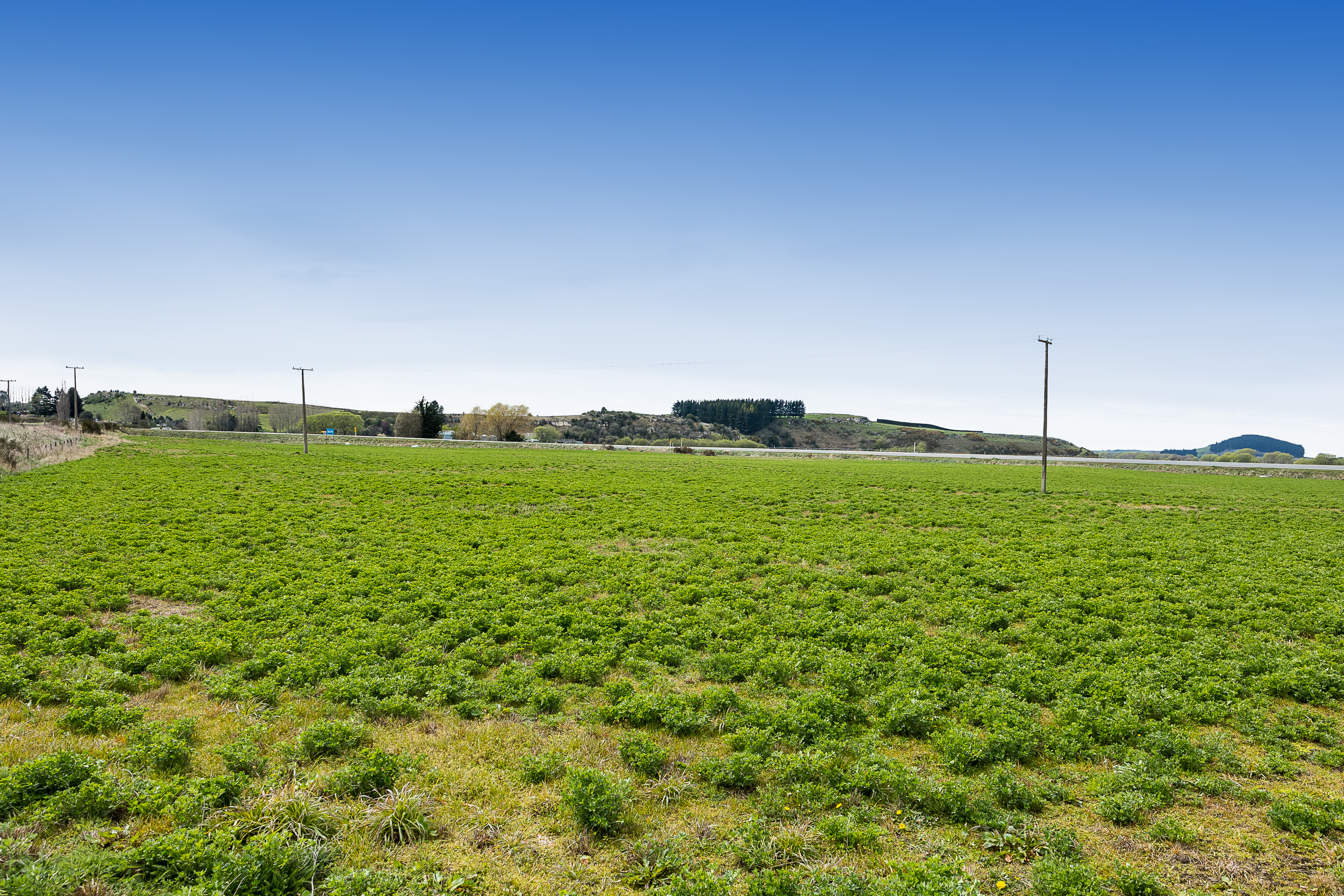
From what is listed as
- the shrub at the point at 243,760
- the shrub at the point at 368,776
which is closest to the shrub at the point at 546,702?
the shrub at the point at 368,776

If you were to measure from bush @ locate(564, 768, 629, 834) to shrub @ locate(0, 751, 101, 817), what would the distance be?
15.9 ft

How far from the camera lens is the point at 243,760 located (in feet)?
23.6

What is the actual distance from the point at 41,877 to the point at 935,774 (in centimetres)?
844

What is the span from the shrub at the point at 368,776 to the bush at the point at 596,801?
1917 mm

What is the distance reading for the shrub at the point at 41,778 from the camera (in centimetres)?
615

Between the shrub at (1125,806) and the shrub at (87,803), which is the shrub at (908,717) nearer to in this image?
the shrub at (1125,806)

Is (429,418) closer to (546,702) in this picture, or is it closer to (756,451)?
(756,451)

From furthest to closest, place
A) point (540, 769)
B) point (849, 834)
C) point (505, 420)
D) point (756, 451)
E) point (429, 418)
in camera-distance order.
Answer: point (505, 420), point (429, 418), point (756, 451), point (540, 769), point (849, 834)

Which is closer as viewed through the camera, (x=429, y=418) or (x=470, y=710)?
(x=470, y=710)

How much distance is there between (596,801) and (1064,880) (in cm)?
430

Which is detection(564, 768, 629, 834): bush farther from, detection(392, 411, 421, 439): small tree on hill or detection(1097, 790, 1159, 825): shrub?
detection(392, 411, 421, 439): small tree on hill

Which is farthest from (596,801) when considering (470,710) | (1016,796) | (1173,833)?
(1173,833)

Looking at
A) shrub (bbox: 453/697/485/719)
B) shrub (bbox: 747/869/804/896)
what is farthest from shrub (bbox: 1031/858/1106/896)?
shrub (bbox: 453/697/485/719)

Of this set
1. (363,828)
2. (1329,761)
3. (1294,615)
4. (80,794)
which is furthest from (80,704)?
(1294,615)
